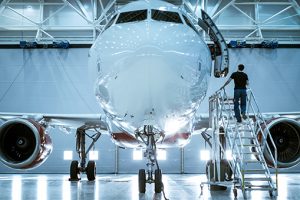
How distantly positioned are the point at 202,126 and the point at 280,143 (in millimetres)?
2305

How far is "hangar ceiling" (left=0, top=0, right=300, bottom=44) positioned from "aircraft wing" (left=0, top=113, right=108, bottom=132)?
8713mm

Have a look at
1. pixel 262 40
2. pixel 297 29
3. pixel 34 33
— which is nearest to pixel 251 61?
pixel 262 40

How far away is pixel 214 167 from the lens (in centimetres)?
830

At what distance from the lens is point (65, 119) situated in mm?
11055

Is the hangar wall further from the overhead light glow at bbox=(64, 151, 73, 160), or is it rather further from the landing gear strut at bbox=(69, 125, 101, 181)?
the landing gear strut at bbox=(69, 125, 101, 181)

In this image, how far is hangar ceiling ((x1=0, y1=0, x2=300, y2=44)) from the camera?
1956cm

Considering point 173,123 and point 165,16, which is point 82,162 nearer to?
point 173,123

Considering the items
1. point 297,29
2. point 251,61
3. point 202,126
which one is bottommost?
point 202,126

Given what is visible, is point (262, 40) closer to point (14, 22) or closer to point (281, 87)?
point (281, 87)

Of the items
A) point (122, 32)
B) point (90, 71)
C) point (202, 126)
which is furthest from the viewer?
point (202, 126)

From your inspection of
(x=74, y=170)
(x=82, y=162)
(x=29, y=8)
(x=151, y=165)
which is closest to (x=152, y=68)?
(x=151, y=165)

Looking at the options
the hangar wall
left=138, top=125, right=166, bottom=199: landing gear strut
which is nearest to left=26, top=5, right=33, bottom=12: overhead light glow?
the hangar wall

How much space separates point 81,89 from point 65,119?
27.5ft

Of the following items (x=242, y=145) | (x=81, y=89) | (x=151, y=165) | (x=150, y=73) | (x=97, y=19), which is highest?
(x=97, y=19)
